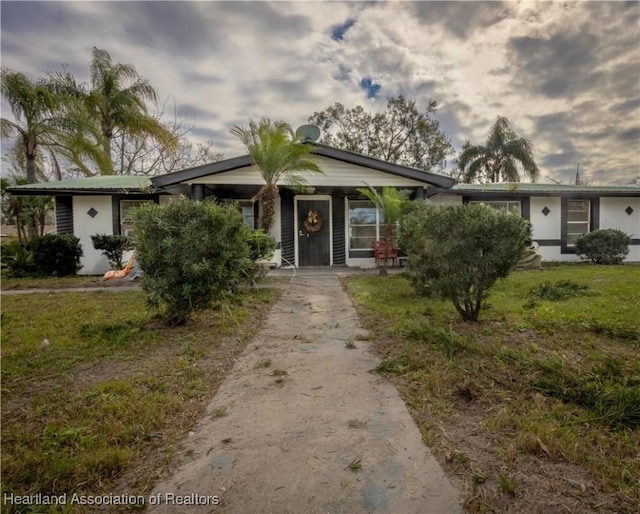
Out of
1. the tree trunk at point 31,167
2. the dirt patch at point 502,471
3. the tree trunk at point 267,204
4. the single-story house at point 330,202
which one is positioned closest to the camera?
the dirt patch at point 502,471

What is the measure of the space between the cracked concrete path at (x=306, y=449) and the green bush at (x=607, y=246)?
1258cm

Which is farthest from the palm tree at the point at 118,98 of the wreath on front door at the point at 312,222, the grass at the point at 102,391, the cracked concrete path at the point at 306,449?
the cracked concrete path at the point at 306,449

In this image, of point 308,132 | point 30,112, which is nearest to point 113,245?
point 30,112

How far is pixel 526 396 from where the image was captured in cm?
246

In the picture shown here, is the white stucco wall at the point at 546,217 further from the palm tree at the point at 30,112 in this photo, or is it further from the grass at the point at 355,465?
the palm tree at the point at 30,112

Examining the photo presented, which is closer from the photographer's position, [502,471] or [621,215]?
[502,471]

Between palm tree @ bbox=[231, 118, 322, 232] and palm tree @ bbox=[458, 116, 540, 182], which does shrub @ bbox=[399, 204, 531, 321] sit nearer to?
palm tree @ bbox=[231, 118, 322, 232]

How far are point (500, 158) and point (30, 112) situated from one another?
21297mm

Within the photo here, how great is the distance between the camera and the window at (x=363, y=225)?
12.1m

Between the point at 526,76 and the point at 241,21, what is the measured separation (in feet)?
24.0

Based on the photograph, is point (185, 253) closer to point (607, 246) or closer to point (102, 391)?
point (102, 391)

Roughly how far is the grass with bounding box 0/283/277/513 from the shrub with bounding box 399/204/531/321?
2622 millimetres

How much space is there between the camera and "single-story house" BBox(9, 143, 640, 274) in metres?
10.5

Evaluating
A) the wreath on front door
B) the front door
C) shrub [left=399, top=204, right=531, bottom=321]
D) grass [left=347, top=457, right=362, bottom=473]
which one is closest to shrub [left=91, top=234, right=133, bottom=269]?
the front door
